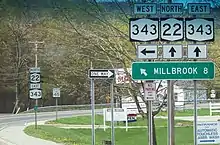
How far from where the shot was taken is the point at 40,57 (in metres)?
30.1

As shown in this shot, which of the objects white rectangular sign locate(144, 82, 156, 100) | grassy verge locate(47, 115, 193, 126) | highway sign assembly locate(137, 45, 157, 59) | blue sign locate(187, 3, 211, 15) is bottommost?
grassy verge locate(47, 115, 193, 126)

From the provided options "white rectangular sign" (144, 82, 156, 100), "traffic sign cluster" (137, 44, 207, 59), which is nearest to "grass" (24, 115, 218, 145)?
"white rectangular sign" (144, 82, 156, 100)

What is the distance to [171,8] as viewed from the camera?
10.6 m

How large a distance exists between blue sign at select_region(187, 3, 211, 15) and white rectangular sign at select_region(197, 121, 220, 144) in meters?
2.92

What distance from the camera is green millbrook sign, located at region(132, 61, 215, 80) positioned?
33.8 feet

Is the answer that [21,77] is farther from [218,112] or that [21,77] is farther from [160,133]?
[160,133]

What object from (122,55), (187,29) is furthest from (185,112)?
(187,29)

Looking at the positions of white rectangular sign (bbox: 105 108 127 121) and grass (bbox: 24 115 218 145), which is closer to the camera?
grass (bbox: 24 115 218 145)

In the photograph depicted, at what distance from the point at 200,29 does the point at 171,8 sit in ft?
2.58

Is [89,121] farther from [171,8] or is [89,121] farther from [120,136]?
[171,8]

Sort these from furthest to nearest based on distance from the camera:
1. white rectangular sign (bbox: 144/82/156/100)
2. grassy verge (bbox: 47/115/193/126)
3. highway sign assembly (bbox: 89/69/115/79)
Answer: grassy verge (bbox: 47/115/193/126)
highway sign assembly (bbox: 89/69/115/79)
white rectangular sign (bbox: 144/82/156/100)

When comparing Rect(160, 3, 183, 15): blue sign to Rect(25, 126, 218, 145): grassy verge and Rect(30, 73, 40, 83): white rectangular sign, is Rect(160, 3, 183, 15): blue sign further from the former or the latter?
Rect(30, 73, 40, 83): white rectangular sign

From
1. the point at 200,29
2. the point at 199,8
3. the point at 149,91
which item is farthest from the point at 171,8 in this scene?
the point at 149,91

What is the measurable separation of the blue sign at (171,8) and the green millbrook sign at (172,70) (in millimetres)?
999
